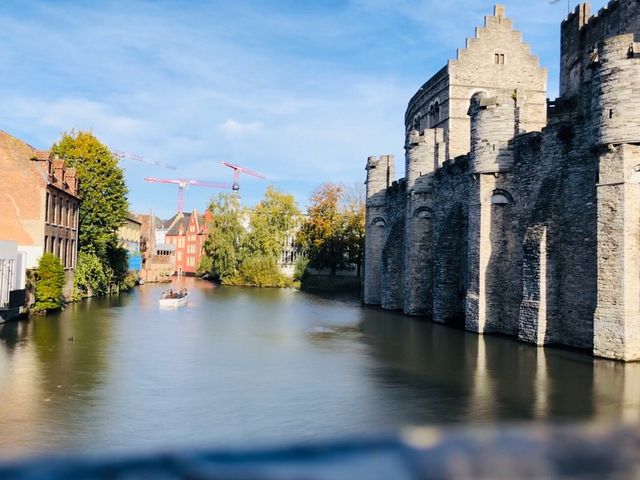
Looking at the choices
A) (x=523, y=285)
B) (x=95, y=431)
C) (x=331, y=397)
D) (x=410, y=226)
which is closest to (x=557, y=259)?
(x=523, y=285)

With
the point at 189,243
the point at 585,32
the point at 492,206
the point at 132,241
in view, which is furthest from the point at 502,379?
the point at 189,243

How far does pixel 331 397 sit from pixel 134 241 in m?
59.7

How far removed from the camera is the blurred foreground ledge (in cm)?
157

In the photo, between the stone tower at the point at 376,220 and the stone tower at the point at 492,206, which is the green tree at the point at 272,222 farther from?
the stone tower at the point at 492,206

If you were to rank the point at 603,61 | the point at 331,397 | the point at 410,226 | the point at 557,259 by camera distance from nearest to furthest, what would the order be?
the point at 331,397, the point at 603,61, the point at 557,259, the point at 410,226

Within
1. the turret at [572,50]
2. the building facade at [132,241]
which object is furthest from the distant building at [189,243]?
the turret at [572,50]

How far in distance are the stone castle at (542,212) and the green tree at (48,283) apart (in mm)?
17268

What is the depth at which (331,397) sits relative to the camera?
1231cm

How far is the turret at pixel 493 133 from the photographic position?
22.0 m

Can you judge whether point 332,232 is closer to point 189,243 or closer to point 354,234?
point 354,234

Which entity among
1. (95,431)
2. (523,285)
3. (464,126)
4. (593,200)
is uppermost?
(464,126)

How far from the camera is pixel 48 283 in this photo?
92.6ft

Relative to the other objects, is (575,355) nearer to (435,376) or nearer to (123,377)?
(435,376)

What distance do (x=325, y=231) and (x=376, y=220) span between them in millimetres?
21608
